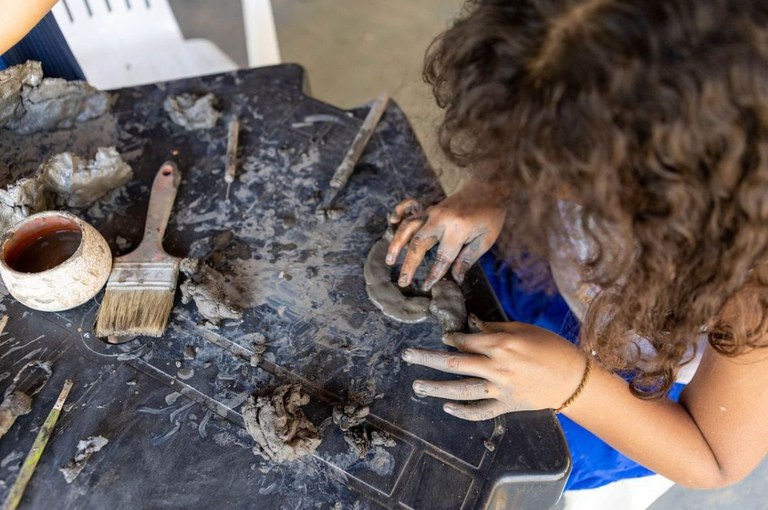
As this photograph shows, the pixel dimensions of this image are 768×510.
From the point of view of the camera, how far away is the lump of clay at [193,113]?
46.1 inches

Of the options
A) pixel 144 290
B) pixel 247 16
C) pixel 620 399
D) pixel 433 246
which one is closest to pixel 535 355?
pixel 620 399

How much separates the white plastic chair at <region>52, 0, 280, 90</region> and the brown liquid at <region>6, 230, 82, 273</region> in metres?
0.74

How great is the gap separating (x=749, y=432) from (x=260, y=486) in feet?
2.25

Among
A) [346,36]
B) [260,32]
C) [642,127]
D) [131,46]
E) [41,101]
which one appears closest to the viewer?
[642,127]

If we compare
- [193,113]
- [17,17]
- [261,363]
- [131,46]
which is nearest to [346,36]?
[131,46]

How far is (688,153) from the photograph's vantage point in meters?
0.51

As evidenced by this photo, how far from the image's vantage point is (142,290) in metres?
0.92

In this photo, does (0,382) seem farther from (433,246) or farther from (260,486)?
(433,246)

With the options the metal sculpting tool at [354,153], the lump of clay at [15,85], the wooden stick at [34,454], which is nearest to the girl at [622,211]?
the metal sculpting tool at [354,153]

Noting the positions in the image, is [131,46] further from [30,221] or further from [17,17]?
[30,221]

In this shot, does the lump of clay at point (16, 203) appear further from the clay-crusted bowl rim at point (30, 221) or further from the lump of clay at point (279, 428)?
the lump of clay at point (279, 428)

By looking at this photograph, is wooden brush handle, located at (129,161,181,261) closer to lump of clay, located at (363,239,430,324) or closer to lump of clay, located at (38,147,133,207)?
lump of clay, located at (38,147,133,207)

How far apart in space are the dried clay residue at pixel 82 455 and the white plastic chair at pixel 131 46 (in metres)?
1.03

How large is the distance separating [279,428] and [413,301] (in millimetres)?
299
